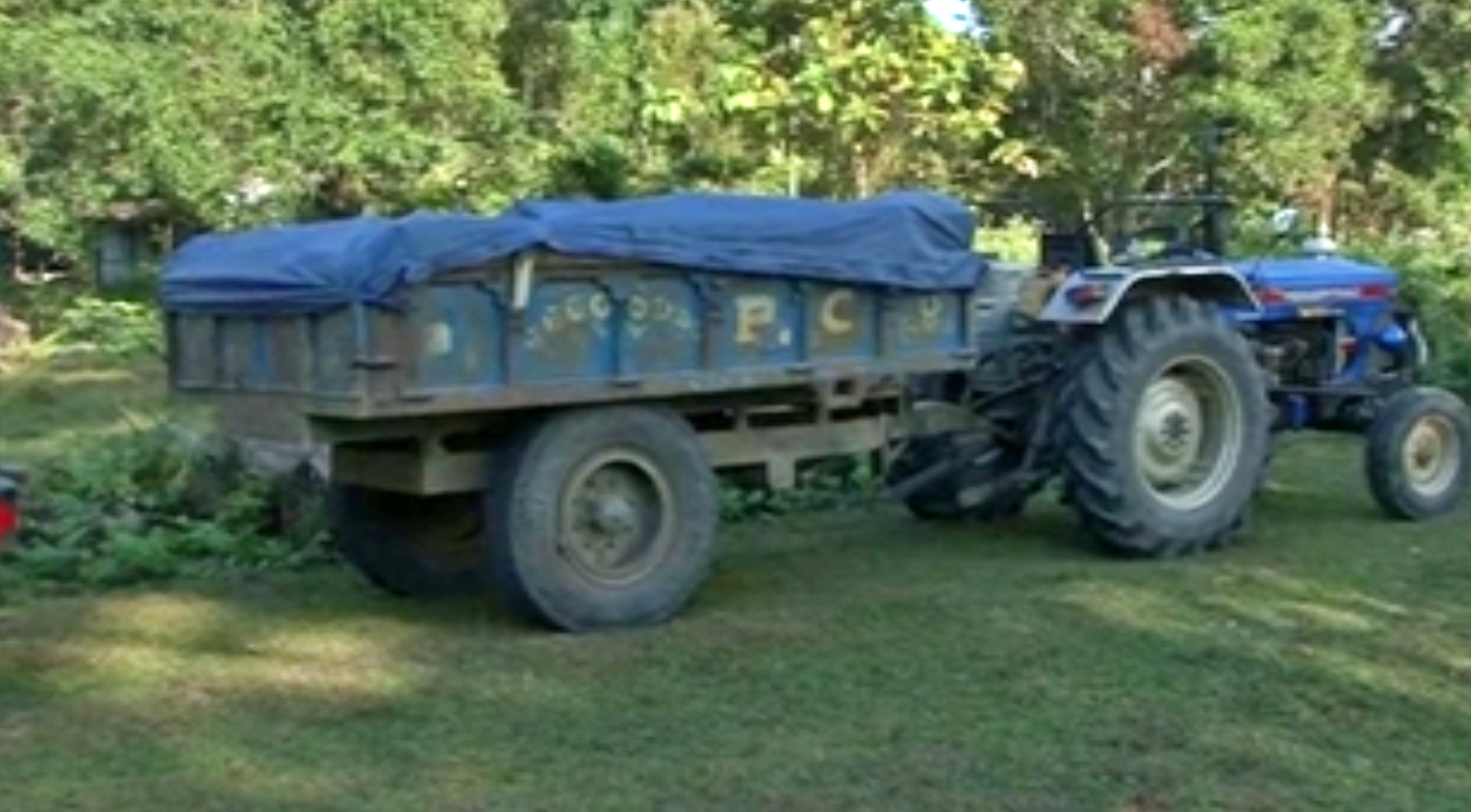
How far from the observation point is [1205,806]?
5637mm

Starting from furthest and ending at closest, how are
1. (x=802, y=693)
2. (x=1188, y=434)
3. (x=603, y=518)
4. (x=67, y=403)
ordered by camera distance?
1. (x=67, y=403)
2. (x=1188, y=434)
3. (x=603, y=518)
4. (x=802, y=693)

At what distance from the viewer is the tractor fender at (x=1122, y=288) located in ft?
30.2

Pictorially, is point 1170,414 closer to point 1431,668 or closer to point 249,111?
point 1431,668

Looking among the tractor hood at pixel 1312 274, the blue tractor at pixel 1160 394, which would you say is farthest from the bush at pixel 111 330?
the tractor hood at pixel 1312 274

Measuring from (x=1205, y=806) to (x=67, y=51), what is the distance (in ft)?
54.9

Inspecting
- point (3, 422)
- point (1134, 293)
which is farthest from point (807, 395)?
point (3, 422)

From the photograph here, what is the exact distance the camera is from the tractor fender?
9.21 metres

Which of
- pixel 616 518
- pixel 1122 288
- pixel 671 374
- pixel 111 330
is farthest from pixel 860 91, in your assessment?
pixel 616 518

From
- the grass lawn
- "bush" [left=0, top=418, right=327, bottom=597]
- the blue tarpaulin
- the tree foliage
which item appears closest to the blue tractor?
the grass lawn

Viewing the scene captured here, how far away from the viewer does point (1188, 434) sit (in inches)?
377

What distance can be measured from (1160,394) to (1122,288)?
0.52 meters

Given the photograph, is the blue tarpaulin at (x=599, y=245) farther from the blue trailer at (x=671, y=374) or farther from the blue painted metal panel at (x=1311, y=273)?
the blue painted metal panel at (x=1311, y=273)

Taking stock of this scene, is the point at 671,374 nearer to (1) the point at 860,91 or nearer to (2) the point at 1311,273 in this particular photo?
(2) the point at 1311,273

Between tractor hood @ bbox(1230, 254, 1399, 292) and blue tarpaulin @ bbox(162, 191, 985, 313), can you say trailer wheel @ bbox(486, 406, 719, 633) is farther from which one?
tractor hood @ bbox(1230, 254, 1399, 292)
